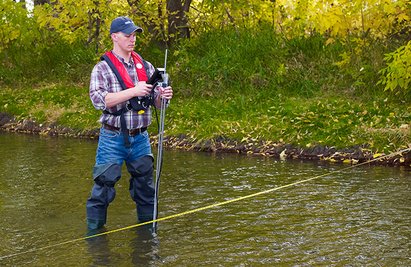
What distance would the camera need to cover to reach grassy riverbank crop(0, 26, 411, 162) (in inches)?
499

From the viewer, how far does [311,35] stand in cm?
1597

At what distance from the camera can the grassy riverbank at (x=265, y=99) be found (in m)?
12.7

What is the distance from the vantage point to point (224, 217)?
838 cm

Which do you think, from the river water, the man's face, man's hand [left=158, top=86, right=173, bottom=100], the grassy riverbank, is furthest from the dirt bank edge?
the man's face

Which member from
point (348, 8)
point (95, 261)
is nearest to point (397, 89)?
point (348, 8)

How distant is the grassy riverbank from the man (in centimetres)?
517

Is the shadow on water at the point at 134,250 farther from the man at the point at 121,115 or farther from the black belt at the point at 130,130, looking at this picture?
the black belt at the point at 130,130

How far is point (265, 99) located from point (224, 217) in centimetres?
665

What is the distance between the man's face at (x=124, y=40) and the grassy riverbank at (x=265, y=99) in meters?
5.53

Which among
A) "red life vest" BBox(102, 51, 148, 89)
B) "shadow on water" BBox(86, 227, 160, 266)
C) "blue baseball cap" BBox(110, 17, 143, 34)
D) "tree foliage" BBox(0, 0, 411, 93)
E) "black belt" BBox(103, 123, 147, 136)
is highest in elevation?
"tree foliage" BBox(0, 0, 411, 93)

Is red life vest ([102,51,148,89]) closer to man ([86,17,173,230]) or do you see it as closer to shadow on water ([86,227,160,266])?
man ([86,17,173,230])

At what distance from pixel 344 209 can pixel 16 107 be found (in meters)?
11.5

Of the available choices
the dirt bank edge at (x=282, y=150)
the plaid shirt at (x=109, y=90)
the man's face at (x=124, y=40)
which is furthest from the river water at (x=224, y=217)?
the man's face at (x=124, y=40)

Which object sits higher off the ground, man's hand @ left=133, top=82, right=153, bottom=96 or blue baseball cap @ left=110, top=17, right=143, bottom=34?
blue baseball cap @ left=110, top=17, right=143, bottom=34
